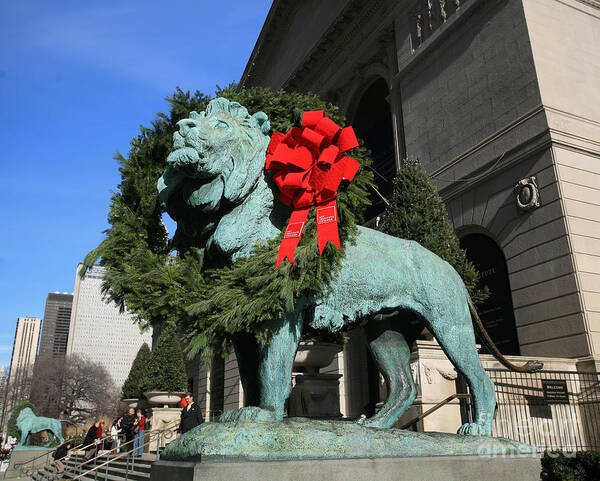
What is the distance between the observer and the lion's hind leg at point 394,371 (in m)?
3.32

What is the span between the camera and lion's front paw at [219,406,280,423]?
260 cm

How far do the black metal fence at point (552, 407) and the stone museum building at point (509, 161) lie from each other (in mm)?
53

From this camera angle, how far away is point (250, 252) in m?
3.03

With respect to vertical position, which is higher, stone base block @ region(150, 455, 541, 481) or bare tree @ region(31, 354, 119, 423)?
bare tree @ region(31, 354, 119, 423)

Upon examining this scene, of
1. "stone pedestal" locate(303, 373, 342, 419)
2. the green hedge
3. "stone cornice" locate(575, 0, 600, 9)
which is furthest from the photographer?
"stone cornice" locate(575, 0, 600, 9)

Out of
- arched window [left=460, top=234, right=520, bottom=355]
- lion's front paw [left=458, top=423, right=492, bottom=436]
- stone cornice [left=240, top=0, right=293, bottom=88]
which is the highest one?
stone cornice [left=240, top=0, right=293, bottom=88]

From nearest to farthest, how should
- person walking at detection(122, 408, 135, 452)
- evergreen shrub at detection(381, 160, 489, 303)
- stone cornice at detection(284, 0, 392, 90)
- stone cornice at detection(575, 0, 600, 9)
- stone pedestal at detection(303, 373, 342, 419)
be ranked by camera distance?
evergreen shrub at detection(381, 160, 489, 303) → stone pedestal at detection(303, 373, 342, 419) → stone cornice at detection(575, 0, 600, 9) → person walking at detection(122, 408, 135, 452) → stone cornice at detection(284, 0, 392, 90)

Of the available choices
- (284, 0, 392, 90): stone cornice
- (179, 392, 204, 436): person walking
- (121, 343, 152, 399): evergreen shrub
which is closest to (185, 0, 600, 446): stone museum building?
(284, 0, 392, 90): stone cornice

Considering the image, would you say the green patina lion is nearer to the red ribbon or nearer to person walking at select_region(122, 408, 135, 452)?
person walking at select_region(122, 408, 135, 452)

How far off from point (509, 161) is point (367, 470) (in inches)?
505

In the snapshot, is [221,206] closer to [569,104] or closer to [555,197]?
[555,197]

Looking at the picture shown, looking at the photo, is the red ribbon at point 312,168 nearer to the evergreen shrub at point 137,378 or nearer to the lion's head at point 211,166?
the lion's head at point 211,166

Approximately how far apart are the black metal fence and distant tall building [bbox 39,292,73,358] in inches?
6985

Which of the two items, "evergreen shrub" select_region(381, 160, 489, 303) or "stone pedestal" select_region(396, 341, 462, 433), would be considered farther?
"evergreen shrub" select_region(381, 160, 489, 303)
